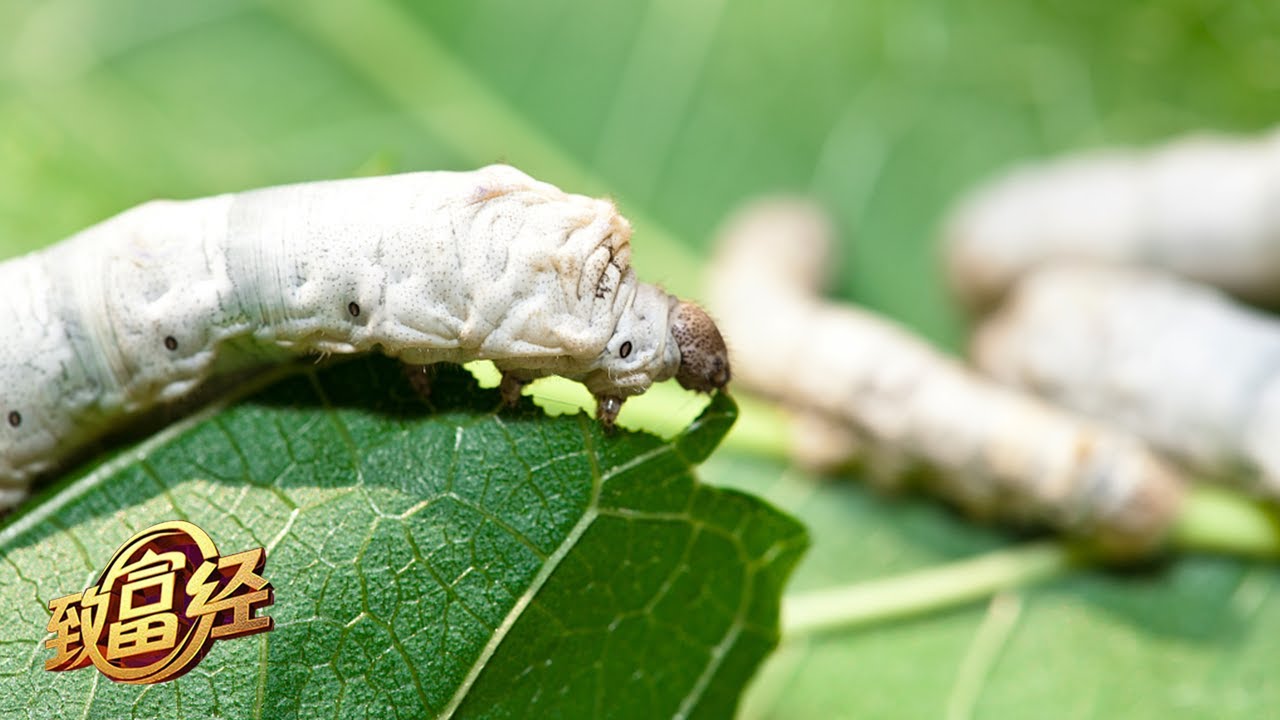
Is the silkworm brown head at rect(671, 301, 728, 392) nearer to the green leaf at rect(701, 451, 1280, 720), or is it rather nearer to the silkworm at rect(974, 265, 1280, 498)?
the green leaf at rect(701, 451, 1280, 720)

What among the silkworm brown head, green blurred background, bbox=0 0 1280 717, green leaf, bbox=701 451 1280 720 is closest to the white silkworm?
the silkworm brown head

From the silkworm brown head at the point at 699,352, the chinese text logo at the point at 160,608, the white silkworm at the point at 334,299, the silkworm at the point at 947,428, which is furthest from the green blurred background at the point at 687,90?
the chinese text logo at the point at 160,608

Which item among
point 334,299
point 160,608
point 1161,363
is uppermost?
point 1161,363

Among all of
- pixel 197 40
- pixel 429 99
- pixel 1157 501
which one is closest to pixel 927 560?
Answer: pixel 1157 501

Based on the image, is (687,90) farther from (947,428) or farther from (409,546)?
(409,546)

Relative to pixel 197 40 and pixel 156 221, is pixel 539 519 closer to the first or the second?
pixel 156 221

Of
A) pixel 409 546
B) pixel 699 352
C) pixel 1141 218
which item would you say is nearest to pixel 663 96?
pixel 1141 218
